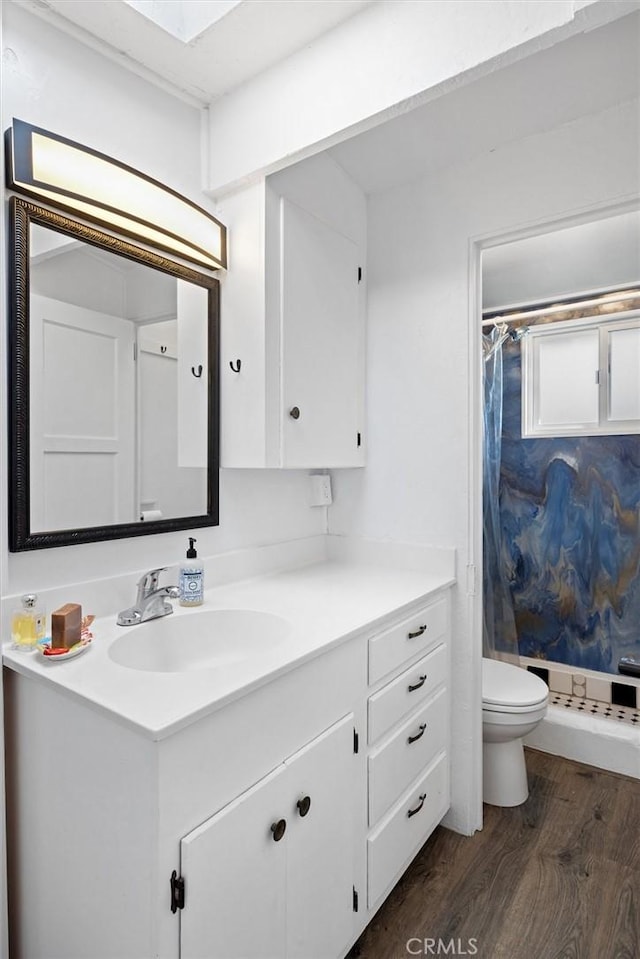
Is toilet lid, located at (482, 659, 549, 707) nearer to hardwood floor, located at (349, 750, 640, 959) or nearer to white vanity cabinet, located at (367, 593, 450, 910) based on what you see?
white vanity cabinet, located at (367, 593, 450, 910)

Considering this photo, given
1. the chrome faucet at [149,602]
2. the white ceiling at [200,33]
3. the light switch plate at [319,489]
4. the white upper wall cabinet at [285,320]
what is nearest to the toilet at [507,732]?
the light switch plate at [319,489]

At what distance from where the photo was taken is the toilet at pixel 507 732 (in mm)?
1943

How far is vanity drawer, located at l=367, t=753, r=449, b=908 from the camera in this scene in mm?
1411

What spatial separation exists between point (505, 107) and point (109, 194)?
1164 millimetres

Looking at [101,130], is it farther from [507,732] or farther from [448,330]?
[507,732]

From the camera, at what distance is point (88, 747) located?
979 mm

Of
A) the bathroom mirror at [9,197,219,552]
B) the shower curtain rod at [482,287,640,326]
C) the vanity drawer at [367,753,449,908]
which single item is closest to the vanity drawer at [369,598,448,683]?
the vanity drawer at [367,753,449,908]

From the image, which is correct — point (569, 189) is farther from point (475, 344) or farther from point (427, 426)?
point (427, 426)

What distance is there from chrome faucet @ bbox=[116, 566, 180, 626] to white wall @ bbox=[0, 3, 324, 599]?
0.33ft

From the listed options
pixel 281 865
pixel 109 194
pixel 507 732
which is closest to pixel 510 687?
pixel 507 732

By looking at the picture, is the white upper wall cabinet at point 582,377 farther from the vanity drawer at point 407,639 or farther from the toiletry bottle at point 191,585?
the toiletry bottle at point 191,585

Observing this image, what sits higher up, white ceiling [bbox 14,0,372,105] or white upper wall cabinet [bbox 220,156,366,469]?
white ceiling [bbox 14,0,372,105]

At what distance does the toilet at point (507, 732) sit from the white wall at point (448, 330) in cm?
12

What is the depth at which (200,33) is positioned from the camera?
→ 1348 millimetres
